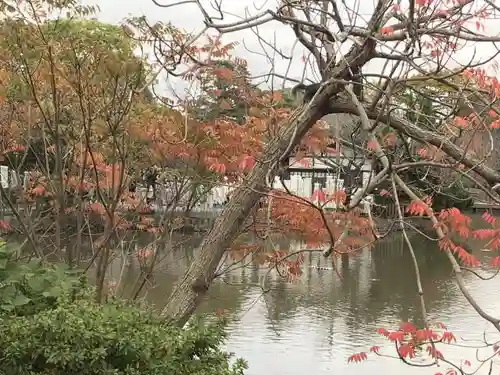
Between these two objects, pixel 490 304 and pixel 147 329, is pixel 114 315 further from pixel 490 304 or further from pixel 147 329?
pixel 490 304

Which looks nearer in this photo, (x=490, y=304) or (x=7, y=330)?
(x=7, y=330)

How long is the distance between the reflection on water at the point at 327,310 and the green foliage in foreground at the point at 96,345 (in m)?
2.55

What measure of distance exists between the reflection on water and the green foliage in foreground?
2552mm

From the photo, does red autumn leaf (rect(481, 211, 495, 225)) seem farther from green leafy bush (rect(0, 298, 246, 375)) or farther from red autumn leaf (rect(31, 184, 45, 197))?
red autumn leaf (rect(31, 184, 45, 197))

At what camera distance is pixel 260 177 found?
3617 mm

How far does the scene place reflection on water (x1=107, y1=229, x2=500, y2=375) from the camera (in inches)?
278

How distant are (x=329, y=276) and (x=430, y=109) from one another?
Result: 27.3ft

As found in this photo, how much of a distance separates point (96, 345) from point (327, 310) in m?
7.32

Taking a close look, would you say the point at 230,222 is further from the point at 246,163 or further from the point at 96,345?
the point at 96,345

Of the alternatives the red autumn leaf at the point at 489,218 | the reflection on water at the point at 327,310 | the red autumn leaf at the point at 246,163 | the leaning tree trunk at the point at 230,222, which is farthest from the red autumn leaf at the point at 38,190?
the red autumn leaf at the point at 489,218

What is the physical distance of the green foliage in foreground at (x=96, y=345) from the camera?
2.33 m

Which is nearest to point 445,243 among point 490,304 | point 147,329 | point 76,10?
point 147,329

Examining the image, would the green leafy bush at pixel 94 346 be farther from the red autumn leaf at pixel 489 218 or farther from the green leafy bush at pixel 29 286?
the red autumn leaf at pixel 489 218

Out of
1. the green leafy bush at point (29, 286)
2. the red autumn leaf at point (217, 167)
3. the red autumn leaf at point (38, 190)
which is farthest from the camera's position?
the red autumn leaf at point (38, 190)
